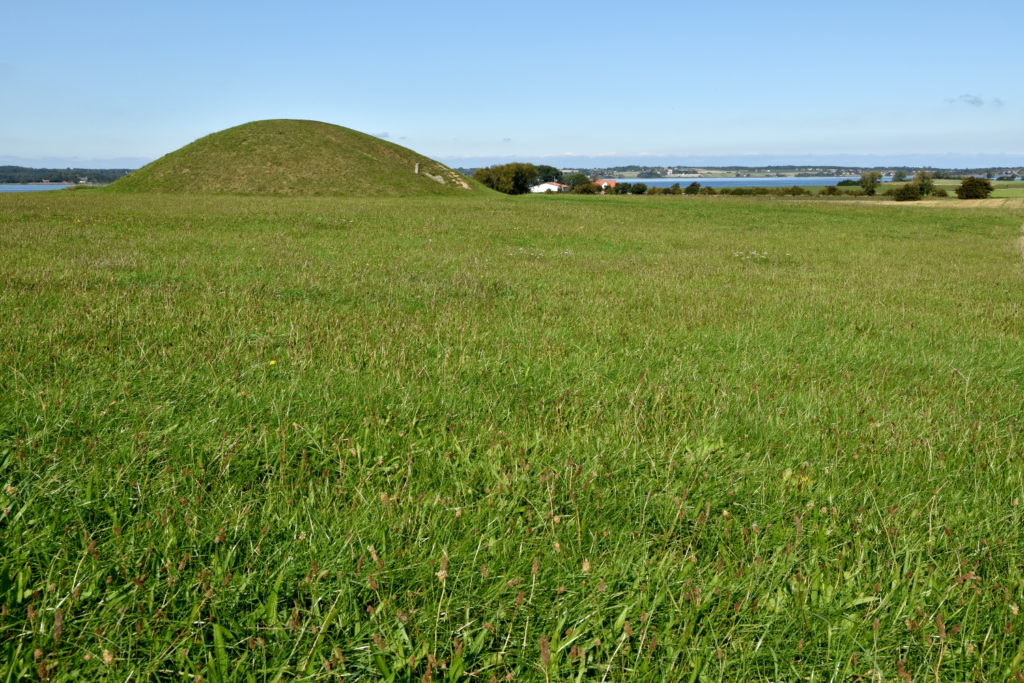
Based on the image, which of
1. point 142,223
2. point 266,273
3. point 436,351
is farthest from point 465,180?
point 436,351

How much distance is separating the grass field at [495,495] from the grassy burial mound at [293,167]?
51940mm

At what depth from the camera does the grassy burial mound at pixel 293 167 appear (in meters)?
55.7

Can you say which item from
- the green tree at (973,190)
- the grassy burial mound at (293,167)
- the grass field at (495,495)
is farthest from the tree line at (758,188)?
the grass field at (495,495)

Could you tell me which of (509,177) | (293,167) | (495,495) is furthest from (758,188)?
(495,495)

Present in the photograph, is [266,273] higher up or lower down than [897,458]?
higher up

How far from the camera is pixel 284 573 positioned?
2.55 metres

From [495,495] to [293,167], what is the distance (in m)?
62.6

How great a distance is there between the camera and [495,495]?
3375 millimetres

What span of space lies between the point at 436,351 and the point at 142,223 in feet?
60.1

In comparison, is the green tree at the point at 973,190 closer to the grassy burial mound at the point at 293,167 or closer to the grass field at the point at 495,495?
the grassy burial mound at the point at 293,167

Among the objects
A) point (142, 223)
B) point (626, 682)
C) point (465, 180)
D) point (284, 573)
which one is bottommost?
point (626, 682)

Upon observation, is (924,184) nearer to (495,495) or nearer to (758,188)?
(758,188)

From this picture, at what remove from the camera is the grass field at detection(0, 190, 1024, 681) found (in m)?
2.33

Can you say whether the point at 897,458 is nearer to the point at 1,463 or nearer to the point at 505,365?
the point at 505,365
